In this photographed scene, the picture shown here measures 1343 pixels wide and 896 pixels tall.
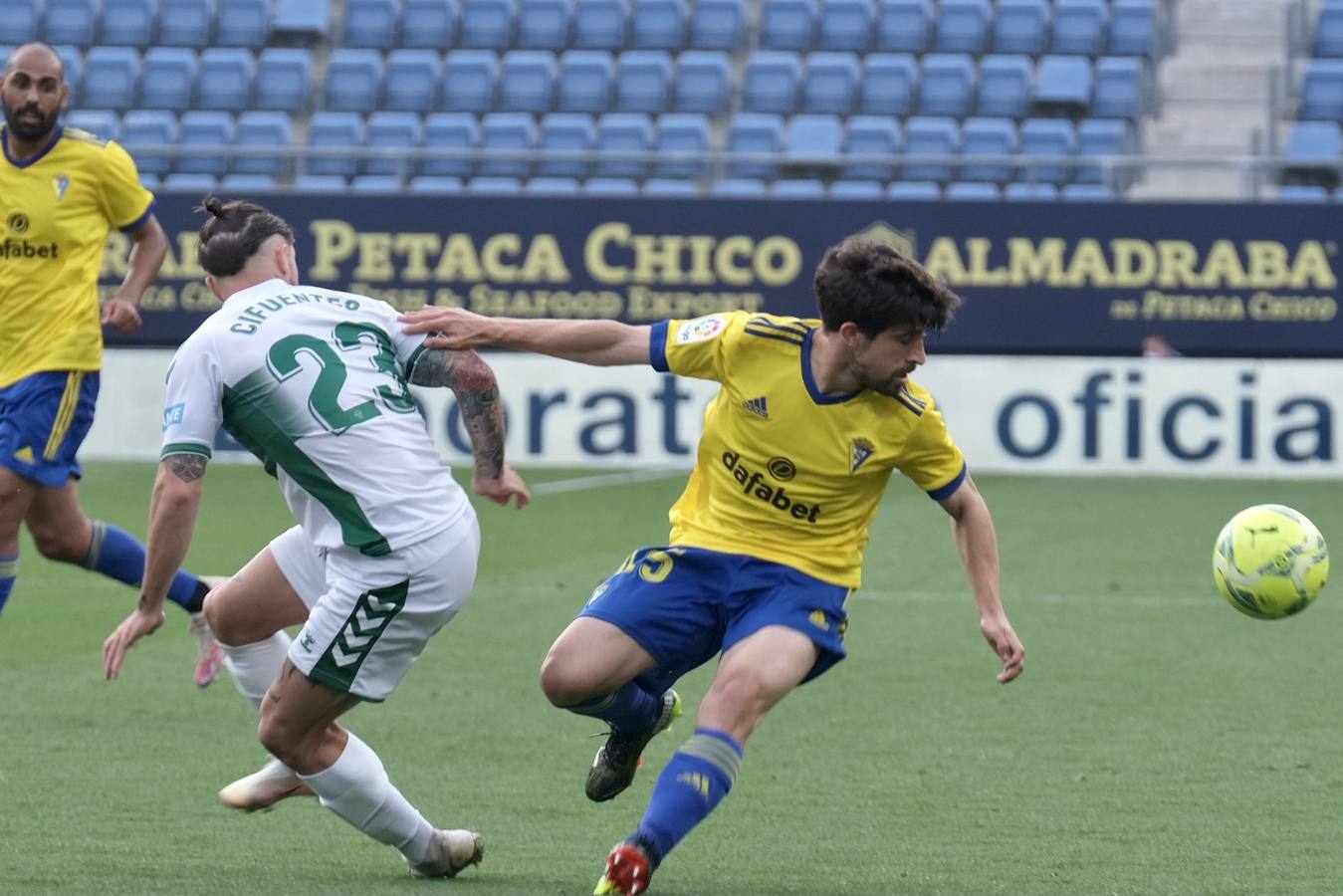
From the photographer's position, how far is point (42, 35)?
21.8 metres

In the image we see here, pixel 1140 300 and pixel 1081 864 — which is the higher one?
pixel 1081 864

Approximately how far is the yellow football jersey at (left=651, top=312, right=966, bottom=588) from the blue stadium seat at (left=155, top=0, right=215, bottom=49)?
1771cm

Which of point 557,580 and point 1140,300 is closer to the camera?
point 557,580

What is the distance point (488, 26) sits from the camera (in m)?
21.4

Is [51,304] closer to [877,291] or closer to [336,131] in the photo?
[877,291]

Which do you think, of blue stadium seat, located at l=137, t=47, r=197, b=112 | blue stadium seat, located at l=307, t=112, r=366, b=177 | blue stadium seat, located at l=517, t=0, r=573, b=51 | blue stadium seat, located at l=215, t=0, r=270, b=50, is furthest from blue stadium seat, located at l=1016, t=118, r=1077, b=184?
blue stadium seat, located at l=137, t=47, r=197, b=112

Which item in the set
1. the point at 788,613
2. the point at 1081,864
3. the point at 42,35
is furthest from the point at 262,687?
the point at 42,35

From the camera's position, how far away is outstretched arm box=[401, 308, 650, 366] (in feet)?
15.4

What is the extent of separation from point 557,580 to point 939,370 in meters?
6.80

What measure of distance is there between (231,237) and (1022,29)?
16.7 m

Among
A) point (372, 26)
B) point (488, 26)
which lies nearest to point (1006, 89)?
point (488, 26)

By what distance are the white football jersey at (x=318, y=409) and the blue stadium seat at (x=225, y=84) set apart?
54.3 ft

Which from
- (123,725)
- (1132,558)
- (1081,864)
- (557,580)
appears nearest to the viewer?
(1081,864)

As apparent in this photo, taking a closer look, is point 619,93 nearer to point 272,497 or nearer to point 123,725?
point 272,497
